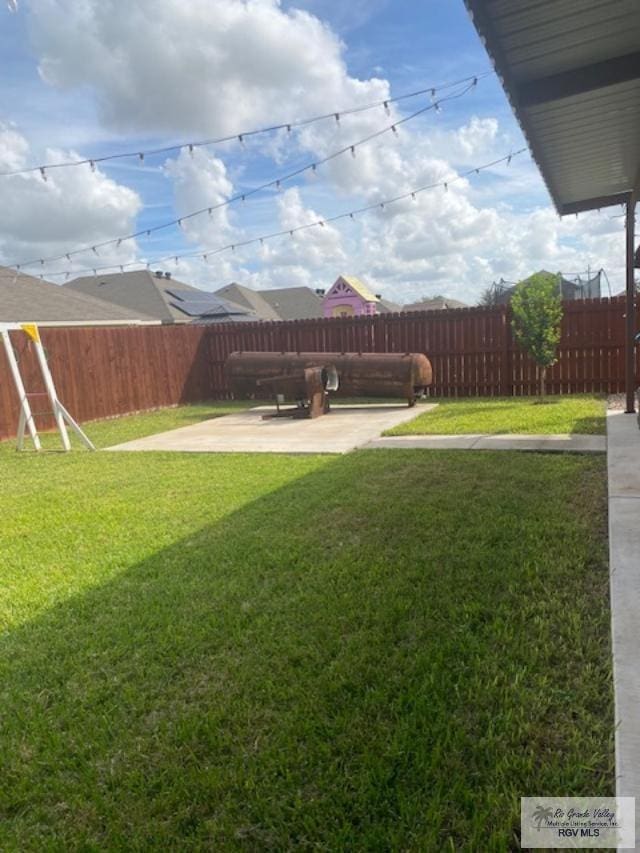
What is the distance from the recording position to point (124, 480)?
5918mm

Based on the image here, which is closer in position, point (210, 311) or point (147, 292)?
point (210, 311)

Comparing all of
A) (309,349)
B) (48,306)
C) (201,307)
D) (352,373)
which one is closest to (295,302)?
(201,307)

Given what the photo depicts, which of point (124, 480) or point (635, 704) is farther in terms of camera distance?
point (124, 480)

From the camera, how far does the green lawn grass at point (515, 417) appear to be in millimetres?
7219

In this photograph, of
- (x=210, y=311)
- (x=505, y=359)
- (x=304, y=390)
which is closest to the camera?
(x=304, y=390)

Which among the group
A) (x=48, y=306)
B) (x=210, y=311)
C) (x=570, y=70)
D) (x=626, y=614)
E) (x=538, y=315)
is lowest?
(x=626, y=614)

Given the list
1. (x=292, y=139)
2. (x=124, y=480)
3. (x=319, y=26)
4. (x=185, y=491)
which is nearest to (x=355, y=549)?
(x=185, y=491)

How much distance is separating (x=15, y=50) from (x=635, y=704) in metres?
9.99

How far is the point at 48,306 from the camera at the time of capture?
16844 millimetres

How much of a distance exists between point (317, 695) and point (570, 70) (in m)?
4.62

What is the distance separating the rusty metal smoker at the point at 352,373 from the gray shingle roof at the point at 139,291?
42.2ft

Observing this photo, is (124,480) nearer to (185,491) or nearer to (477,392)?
(185,491)

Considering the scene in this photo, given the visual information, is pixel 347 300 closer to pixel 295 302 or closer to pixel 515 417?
pixel 295 302

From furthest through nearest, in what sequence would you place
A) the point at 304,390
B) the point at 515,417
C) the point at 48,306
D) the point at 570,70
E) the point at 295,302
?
the point at 295,302, the point at 48,306, the point at 304,390, the point at 515,417, the point at 570,70
